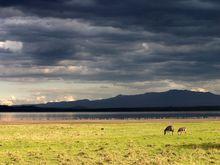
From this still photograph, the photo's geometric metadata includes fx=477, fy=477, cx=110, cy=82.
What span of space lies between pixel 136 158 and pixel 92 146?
9417 mm

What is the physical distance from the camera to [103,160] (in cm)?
2942

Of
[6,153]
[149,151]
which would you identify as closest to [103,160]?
[149,151]

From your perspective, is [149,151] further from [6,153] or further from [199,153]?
[6,153]

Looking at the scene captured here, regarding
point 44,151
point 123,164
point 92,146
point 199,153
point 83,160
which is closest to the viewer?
point 123,164

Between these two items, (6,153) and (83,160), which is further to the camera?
(6,153)

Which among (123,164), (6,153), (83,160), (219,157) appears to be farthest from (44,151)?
(219,157)

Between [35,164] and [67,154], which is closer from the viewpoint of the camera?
[35,164]

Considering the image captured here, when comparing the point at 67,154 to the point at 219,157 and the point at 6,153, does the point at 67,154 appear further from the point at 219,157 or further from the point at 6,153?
the point at 219,157

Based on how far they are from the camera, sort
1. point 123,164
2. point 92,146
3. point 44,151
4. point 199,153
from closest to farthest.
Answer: point 123,164 → point 199,153 → point 44,151 → point 92,146

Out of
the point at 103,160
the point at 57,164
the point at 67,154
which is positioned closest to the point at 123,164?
the point at 103,160

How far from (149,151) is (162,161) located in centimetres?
620

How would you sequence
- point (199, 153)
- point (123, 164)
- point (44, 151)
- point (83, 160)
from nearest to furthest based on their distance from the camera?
point (123, 164)
point (83, 160)
point (199, 153)
point (44, 151)

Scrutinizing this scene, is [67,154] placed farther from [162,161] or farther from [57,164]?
[162,161]

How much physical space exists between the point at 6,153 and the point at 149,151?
1033 cm
